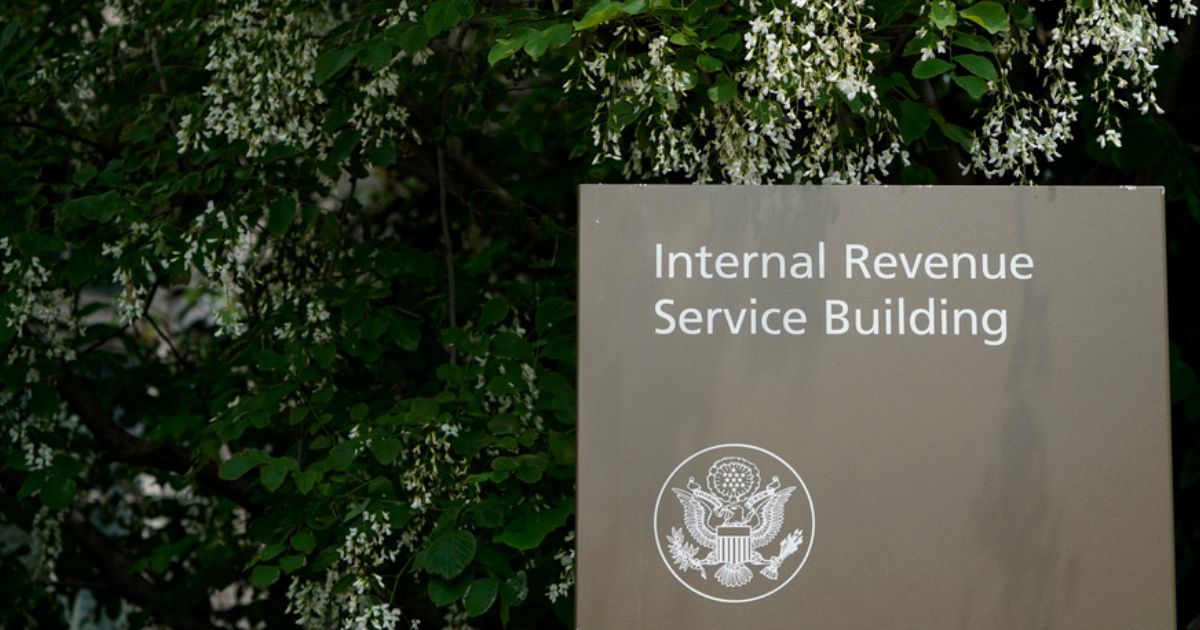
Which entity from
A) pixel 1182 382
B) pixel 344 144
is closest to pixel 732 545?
pixel 344 144

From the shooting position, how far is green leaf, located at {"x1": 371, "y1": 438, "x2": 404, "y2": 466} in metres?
3.14

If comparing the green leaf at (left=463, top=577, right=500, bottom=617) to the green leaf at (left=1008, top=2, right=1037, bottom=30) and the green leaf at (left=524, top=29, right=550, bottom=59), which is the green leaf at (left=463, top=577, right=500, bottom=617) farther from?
the green leaf at (left=1008, top=2, right=1037, bottom=30)

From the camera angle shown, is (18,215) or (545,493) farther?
(18,215)

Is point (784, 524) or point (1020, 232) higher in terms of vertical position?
point (1020, 232)

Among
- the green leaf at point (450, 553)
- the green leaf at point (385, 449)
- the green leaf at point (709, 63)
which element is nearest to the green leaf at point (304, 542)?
the green leaf at point (385, 449)

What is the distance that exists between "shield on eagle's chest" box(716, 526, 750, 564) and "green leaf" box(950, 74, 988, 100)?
1.13m

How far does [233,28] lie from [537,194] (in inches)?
56.9

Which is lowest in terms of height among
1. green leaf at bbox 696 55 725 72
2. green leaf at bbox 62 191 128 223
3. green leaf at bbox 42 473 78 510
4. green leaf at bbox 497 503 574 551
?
green leaf at bbox 497 503 574 551

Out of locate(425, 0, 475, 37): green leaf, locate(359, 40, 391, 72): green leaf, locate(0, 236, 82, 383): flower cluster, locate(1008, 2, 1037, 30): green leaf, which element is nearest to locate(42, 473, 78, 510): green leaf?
locate(0, 236, 82, 383): flower cluster

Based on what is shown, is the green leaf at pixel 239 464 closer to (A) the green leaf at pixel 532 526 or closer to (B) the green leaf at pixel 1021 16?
(A) the green leaf at pixel 532 526

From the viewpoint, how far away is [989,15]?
2717mm

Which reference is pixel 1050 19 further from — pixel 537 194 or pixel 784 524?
pixel 784 524

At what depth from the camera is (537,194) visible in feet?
15.4

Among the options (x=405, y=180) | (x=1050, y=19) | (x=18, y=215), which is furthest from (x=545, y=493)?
(x=405, y=180)
